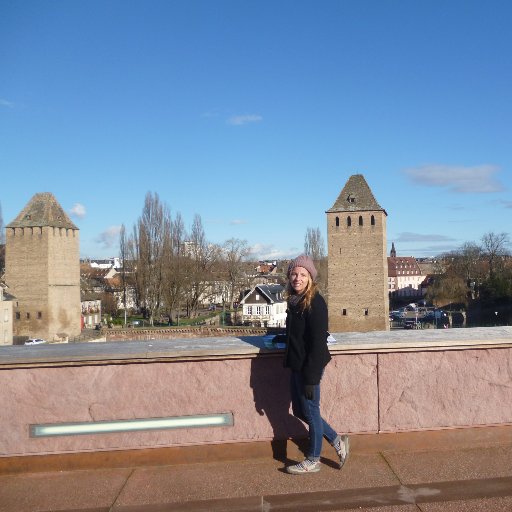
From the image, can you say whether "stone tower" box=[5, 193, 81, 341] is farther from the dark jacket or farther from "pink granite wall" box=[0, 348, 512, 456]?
the dark jacket

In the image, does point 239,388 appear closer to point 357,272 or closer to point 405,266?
point 357,272

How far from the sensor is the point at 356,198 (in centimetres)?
5097

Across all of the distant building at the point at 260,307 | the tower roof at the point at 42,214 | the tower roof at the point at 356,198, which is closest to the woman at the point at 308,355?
the tower roof at the point at 356,198

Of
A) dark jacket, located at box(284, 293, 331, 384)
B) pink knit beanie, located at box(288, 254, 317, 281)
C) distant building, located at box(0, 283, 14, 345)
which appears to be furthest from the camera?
distant building, located at box(0, 283, 14, 345)

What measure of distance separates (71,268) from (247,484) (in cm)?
5152

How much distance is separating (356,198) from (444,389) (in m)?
47.8

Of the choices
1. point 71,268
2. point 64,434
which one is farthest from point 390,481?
point 71,268

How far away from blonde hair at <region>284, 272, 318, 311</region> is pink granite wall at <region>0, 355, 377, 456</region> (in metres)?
0.52

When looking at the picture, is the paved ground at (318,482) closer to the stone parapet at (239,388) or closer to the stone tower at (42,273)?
the stone parapet at (239,388)

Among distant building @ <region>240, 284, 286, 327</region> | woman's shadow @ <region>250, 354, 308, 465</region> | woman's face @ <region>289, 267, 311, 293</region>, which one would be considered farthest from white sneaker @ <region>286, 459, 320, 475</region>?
distant building @ <region>240, 284, 286, 327</region>

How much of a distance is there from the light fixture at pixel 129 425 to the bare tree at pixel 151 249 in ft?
156

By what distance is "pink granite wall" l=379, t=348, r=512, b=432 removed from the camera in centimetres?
414

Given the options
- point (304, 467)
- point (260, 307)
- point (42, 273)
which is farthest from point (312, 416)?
point (260, 307)

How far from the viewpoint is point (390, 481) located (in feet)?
11.7
